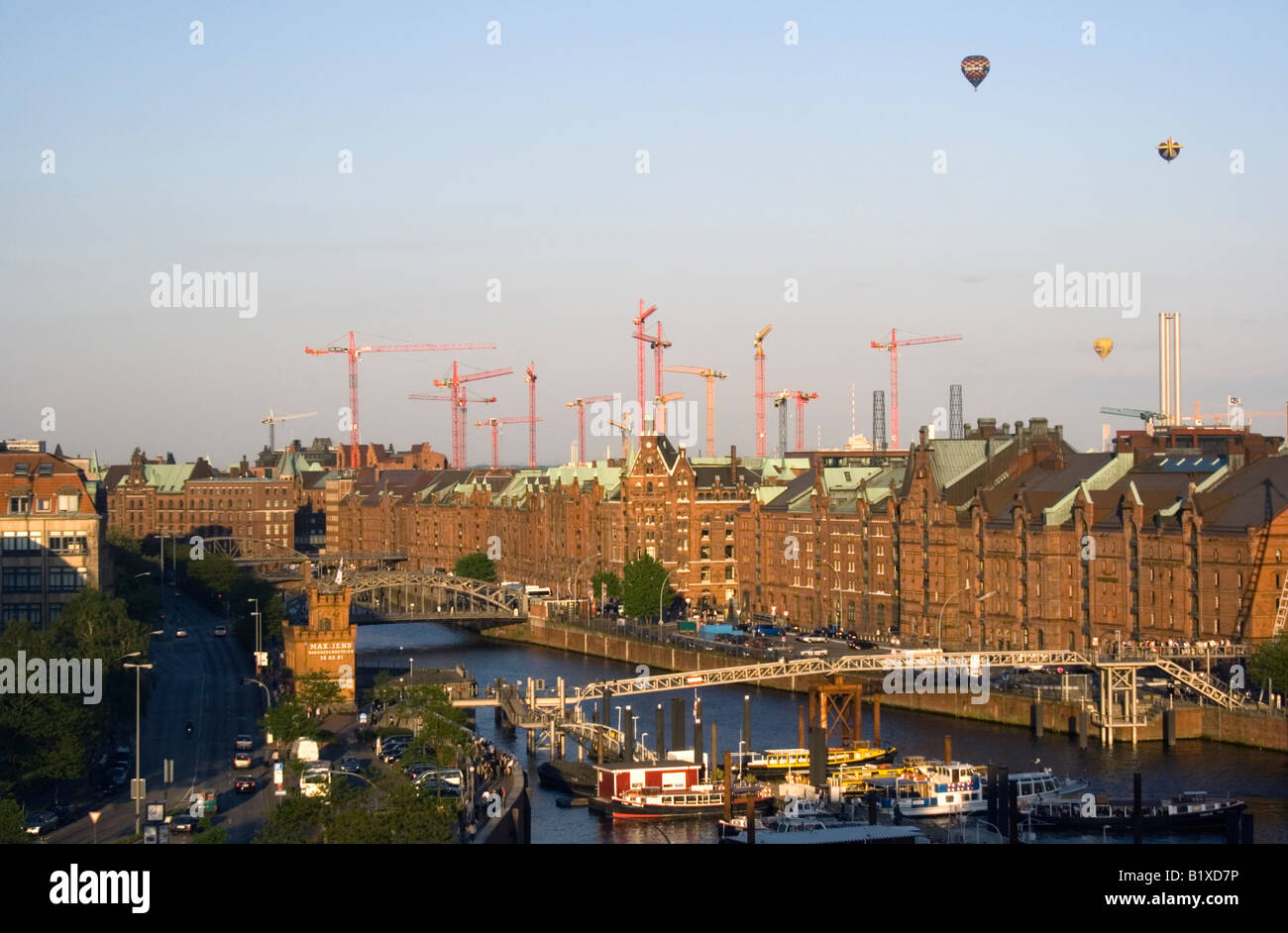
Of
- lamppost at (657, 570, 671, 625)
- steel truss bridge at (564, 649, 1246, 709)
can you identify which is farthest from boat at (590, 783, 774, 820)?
lamppost at (657, 570, 671, 625)

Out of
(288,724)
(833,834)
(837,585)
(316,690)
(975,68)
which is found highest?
(975,68)

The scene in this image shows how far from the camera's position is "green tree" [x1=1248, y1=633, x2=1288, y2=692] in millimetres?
56938

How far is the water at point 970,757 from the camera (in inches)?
1793

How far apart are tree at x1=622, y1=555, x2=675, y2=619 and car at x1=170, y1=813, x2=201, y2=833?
59206mm

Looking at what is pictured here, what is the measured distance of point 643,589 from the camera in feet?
321

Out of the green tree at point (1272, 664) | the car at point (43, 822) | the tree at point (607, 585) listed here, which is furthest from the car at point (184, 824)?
the tree at point (607, 585)

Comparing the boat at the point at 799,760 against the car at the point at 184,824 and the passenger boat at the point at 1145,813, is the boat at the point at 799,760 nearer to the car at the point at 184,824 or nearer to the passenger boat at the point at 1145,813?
the passenger boat at the point at 1145,813

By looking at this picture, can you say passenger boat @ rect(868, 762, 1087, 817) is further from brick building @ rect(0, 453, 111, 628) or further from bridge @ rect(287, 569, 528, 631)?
bridge @ rect(287, 569, 528, 631)

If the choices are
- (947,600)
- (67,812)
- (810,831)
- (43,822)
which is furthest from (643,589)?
(43,822)

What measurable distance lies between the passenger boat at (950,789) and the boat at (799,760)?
3.60m

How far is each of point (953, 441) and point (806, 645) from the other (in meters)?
10.9

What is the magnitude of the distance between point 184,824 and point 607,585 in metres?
68.0

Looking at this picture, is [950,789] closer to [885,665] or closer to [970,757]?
[970,757]
